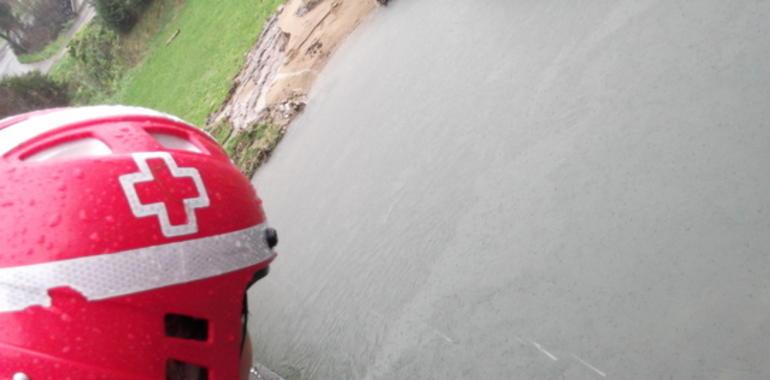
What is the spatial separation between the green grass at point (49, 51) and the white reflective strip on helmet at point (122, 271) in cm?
4110

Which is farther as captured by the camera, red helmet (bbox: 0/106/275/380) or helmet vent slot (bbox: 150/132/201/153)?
helmet vent slot (bbox: 150/132/201/153)

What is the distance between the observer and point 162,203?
7.63 ft

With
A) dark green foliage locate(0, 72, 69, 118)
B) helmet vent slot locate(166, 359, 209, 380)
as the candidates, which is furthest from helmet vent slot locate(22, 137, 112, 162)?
dark green foliage locate(0, 72, 69, 118)

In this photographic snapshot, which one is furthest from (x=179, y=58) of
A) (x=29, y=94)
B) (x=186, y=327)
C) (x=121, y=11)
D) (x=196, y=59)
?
(x=186, y=327)

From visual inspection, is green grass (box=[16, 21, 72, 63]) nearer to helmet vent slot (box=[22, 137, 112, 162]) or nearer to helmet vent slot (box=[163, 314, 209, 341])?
helmet vent slot (box=[22, 137, 112, 162])

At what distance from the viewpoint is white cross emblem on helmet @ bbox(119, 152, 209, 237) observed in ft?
7.47

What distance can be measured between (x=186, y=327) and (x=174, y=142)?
0.80 m

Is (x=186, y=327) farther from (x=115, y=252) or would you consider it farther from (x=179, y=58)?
(x=179, y=58)

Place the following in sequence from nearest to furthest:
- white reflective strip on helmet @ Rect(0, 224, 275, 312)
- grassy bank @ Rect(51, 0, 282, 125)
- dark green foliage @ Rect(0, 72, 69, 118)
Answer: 1. white reflective strip on helmet @ Rect(0, 224, 275, 312)
2. grassy bank @ Rect(51, 0, 282, 125)
3. dark green foliage @ Rect(0, 72, 69, 118)

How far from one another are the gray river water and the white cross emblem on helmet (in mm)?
1689

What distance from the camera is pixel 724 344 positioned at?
8.18 feet

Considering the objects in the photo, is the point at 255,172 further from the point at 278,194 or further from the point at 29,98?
the point at 29,98

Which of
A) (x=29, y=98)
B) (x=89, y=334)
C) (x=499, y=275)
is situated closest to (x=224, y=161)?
(x=89, y=334)

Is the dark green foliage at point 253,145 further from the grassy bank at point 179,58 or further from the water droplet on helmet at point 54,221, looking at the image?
the water droplet on helmet at point 54,221
